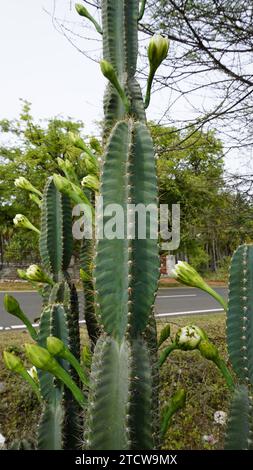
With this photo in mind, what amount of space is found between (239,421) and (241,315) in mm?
347

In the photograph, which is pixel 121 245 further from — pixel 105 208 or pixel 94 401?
pixel 94 401

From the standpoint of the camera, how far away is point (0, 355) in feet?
12.1

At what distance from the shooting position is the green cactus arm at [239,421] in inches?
50.6

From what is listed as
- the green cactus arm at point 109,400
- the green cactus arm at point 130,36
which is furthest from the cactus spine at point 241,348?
the green cactus arm at point 130,36

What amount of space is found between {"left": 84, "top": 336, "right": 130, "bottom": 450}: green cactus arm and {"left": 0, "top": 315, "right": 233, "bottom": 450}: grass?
6.19 ft

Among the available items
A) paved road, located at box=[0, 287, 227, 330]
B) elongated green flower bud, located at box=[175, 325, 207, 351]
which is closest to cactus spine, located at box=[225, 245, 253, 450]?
elongated green flower bud, located at box=[175, 325, 207, 351]

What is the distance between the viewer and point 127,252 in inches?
46.6

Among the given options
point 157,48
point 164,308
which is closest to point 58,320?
point 157,48

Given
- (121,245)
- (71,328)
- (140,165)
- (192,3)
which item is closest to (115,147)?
(140,165)

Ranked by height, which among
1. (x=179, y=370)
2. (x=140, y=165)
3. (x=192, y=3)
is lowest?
(x=179, y=370)

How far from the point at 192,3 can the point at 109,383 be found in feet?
11.3

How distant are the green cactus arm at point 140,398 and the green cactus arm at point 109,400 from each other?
0.02 meters

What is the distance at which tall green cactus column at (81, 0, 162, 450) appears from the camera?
110 centimetres

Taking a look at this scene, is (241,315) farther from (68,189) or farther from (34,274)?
(34,274)
